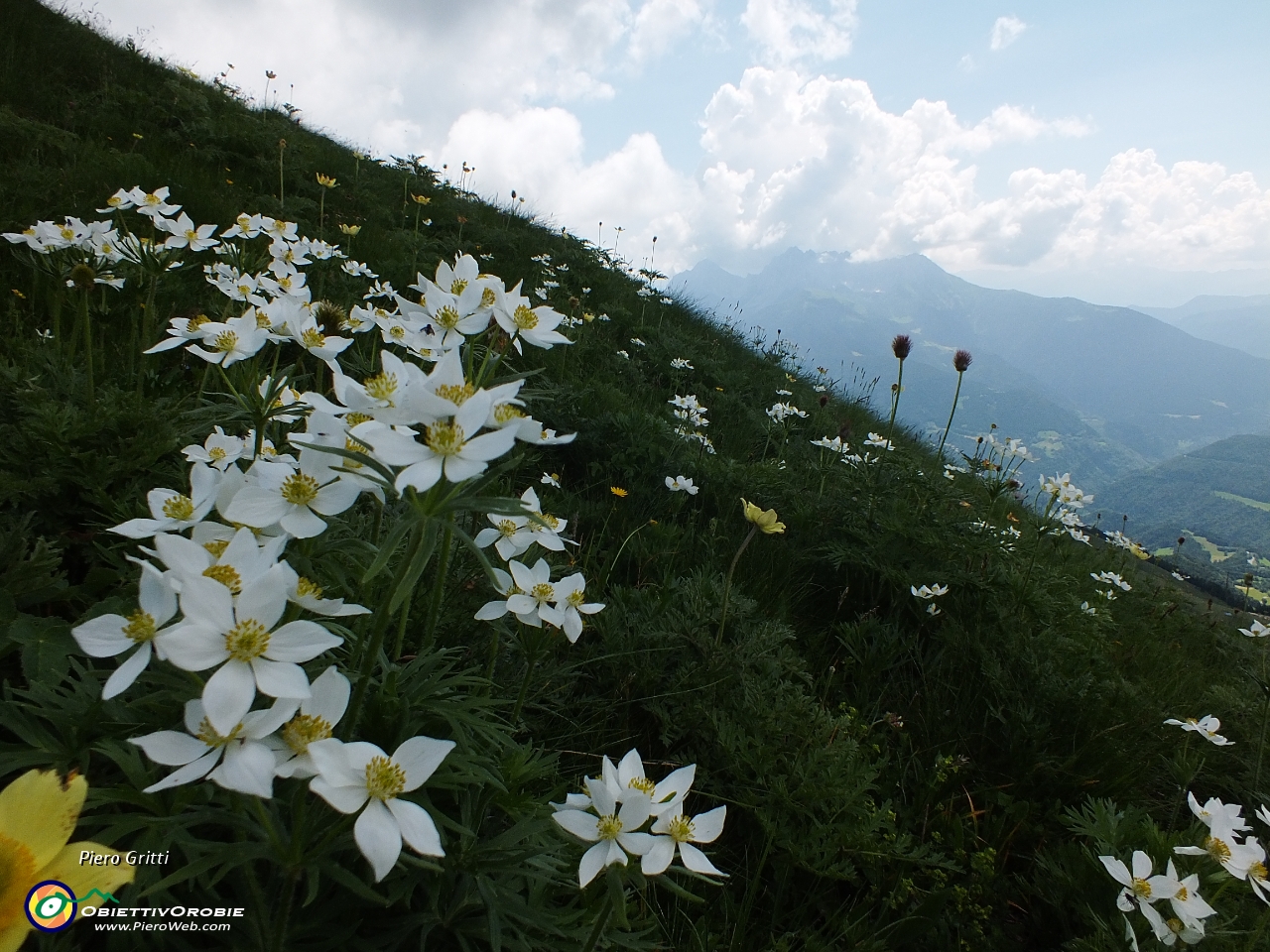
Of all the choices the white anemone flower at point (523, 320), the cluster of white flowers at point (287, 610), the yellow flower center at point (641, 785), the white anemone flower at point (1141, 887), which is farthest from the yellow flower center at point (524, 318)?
the white anemone flower at point (1141, 887)

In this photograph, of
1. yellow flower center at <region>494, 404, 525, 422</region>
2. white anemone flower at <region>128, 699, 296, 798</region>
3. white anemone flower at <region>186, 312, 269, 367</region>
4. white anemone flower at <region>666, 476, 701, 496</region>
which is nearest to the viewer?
white anemone flower at <region>128, 699, 296, 798</region>

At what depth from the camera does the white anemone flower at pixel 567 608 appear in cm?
138

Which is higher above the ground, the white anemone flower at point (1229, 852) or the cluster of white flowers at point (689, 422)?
the cluster of white flowers at point (689, 422)

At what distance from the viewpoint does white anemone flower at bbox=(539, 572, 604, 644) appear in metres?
1.38

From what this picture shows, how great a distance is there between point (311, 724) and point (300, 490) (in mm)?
306

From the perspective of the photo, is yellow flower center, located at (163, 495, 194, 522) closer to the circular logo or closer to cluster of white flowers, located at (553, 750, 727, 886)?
the circular logo

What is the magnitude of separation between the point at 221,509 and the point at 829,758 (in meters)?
1.74

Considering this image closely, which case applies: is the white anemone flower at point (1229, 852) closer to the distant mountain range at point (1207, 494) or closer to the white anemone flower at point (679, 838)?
the white anemone flower at point (679, 838)

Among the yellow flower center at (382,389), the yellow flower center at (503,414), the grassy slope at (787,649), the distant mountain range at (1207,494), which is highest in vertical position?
the yellow flower center at (503,414)

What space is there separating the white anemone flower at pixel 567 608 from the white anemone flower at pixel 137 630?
0.74 meters

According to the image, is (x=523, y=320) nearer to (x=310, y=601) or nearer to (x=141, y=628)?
(x=310, y=601)

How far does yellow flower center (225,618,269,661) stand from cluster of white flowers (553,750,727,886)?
1.68 ft

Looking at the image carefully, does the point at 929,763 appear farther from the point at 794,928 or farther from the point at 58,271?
the point at 58,271

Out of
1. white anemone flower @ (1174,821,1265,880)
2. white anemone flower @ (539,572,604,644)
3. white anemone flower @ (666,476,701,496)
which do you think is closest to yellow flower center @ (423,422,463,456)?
white anemone flower @ (539,572,604,644)
